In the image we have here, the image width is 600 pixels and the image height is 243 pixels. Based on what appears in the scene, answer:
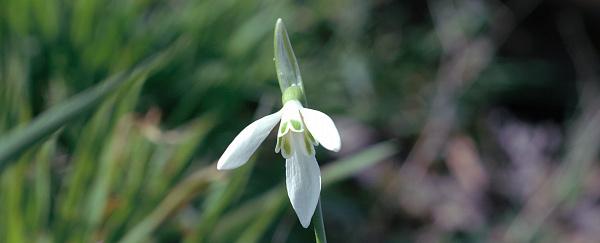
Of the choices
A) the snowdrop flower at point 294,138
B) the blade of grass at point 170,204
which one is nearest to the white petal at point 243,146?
the snowdrop flower at point 294,138

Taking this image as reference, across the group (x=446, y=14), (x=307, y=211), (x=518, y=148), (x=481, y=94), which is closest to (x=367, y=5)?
(x=446, y=14)

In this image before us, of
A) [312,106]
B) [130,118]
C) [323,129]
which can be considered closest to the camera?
[323,129]

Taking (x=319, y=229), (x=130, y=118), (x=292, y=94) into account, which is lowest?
(x=319, y=229)

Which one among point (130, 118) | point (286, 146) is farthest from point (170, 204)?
point (286, 146)

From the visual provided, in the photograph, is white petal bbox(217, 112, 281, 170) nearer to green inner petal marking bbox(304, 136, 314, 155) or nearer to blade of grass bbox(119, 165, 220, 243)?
green inner petal marking bbox(304, 136, 314, 155)

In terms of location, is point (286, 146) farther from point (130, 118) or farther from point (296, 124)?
point (130, 118)

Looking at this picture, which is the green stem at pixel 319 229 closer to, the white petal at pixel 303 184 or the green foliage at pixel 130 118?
the white petal at pixel 303 184
